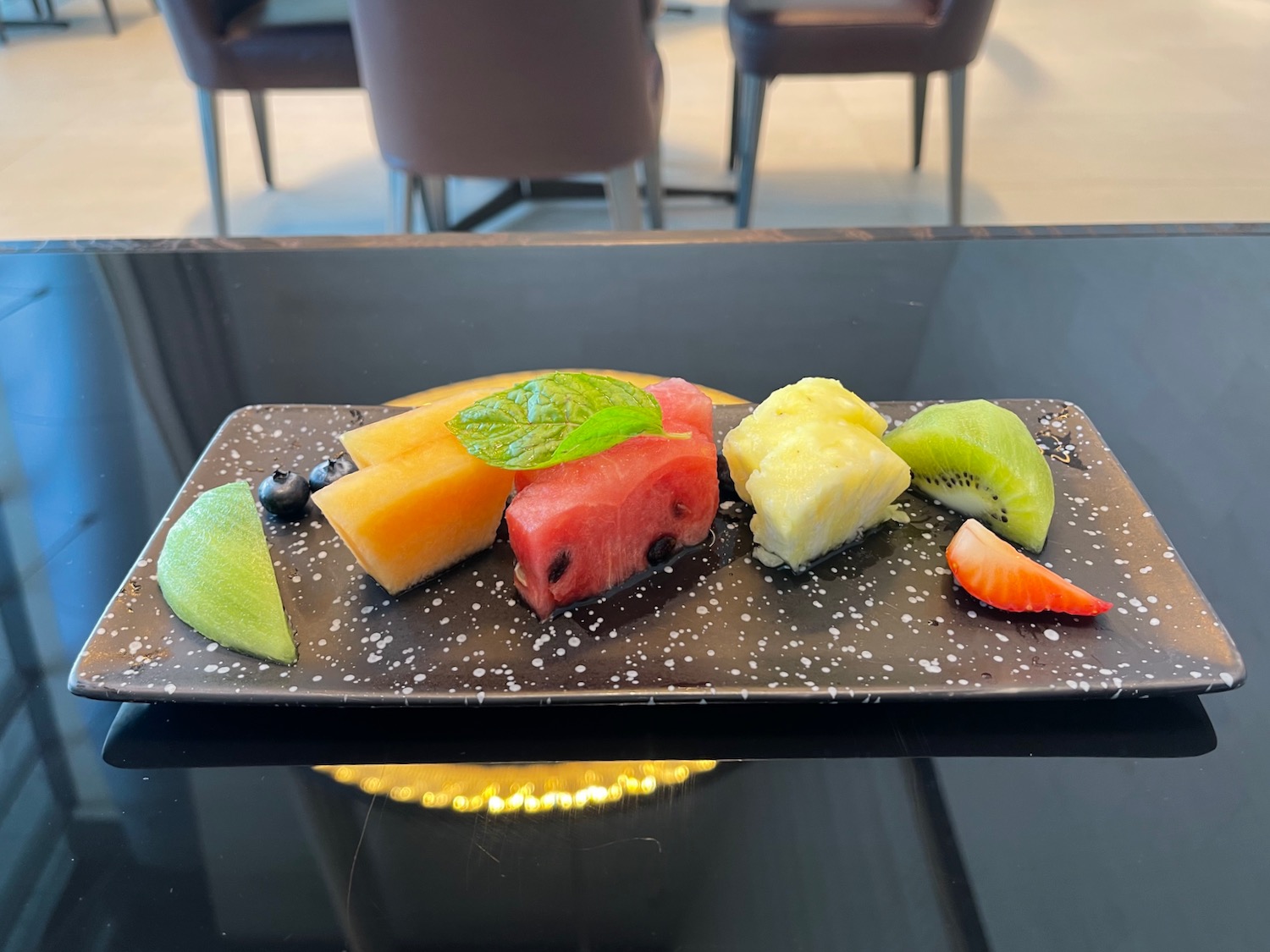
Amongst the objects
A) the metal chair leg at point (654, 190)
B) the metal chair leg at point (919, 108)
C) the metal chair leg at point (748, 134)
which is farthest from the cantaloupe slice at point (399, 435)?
the metal chair leg at point (919, 108)

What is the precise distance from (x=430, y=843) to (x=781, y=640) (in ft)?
1.18

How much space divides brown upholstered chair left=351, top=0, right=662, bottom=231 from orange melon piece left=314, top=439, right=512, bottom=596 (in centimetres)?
138

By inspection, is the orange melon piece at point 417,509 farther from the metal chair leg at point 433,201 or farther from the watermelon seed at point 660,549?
the metal chair leg at point 433,201

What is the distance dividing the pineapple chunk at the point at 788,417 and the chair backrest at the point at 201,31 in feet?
7.91

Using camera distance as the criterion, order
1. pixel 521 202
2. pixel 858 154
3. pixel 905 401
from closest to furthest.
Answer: pixel 905 401 < pixel 521 202 < pixel 858 154

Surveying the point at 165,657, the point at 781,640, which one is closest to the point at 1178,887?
the point at 781,640

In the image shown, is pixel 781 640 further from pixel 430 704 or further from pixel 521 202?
pixel 521 202

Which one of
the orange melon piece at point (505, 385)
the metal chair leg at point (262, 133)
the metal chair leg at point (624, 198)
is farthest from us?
the metal chair leg at point (262, 133)

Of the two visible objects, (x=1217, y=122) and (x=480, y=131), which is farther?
(x=1217, y=122)

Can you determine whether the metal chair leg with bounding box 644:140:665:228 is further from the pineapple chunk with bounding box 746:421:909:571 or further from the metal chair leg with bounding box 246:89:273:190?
the pineapple chunk with bounding box 746:421:909:571

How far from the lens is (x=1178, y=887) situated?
665mm

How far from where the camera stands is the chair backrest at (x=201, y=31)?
2.52 metres

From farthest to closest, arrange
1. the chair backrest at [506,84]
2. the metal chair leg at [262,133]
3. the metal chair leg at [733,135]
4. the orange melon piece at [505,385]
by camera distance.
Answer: the metal chair leg at [733,135]
the metal chair leg at [262,133]
the chair backrest at [506,84]
the orange melon piece at [505,385]

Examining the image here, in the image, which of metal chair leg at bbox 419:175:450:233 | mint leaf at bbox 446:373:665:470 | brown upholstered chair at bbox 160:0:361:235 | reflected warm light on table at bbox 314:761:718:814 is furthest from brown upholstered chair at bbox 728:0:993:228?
reflected warm light on table at bbox 314:761:718:814
